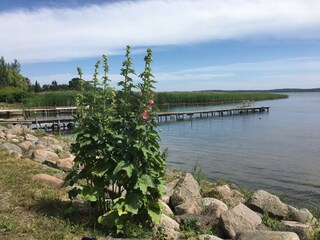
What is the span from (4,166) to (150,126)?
5294 mm

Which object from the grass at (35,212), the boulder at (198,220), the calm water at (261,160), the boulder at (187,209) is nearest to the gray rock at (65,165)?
the grass at (35,212)

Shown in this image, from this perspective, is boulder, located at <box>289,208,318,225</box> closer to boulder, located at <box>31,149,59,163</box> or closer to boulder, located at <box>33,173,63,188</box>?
boulder, located at <box>33,173,63,188</box>

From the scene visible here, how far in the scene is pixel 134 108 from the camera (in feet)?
17.0

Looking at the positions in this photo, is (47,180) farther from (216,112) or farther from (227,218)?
(216,112)

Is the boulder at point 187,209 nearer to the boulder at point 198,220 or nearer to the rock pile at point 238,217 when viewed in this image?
the rock pile at point 238,217

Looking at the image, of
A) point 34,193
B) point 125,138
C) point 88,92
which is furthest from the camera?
point 34,193

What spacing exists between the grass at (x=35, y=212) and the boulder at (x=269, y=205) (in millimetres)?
4194

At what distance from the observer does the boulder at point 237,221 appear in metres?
6.19

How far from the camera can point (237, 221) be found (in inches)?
250

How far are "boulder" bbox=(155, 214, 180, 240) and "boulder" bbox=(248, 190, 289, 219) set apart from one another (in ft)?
9.12

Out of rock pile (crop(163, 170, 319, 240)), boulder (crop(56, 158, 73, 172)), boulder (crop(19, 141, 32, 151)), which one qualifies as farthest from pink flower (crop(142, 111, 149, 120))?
boulder (crop(19, 141, 32, 151))

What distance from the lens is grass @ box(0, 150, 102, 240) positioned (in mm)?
5000

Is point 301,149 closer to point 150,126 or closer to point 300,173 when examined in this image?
point 300,173

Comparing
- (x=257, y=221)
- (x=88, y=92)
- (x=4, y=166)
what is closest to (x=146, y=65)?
(x=88, y=92)
